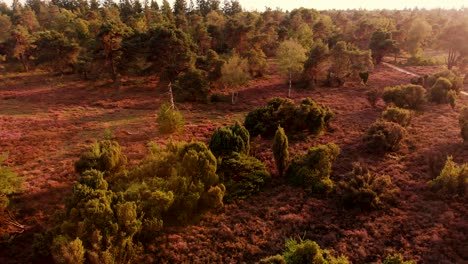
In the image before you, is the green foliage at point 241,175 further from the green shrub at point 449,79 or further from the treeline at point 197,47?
the green shrub at point 449,79

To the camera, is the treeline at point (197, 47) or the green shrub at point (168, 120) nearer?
the green shrub at point (168, 120)

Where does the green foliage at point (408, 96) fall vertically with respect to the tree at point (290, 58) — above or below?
below

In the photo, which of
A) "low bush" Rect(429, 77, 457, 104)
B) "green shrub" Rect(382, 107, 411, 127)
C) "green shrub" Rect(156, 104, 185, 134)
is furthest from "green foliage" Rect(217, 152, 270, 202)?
"low bush" Rect(429, 77, 457, 104)

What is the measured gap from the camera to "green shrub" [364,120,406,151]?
33344mm

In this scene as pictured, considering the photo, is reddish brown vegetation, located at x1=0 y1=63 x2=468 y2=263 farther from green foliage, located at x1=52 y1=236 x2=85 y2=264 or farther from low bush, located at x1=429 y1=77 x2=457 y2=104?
green foliage, located at x1=52 y1=236 x2=85 y2=264

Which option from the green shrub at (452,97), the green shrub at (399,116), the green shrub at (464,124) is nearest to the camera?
the green shrub at (464,124)

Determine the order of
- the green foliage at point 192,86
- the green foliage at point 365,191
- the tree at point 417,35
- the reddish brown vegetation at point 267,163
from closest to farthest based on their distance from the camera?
the reddish brown vegetation at point 267,163
the green foliage at point 365,191
the green foliage at point 192,86
the tree at point 417,35

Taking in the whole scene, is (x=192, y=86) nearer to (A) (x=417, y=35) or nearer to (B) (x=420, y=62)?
(B) (x=420, y=62)

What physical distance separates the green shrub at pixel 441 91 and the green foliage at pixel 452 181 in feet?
86.5

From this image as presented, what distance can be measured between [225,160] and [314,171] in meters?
8.07

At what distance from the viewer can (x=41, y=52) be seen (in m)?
65.2

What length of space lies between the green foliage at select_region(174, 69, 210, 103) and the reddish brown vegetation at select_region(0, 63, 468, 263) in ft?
6.51

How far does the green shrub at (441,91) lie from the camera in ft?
158

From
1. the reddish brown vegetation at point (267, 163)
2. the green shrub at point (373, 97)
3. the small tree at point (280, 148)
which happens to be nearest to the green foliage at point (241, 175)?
the reddish brown vegetation at point (267, 163)
